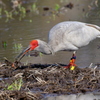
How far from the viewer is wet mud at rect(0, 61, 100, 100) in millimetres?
5554

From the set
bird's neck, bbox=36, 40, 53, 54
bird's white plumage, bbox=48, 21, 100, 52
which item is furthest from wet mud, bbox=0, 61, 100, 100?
bird's white plumage, bbox=48, 21, 100, 52

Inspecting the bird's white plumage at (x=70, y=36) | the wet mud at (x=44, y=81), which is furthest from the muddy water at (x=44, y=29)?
the wet mud at (x=44, y=81)

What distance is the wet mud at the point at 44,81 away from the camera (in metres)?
5.55

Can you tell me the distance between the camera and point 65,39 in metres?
7.07

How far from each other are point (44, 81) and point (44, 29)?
5.62m

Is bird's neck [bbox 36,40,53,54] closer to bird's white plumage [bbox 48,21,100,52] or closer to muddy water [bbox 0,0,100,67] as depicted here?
bird's white plumage [bbox 48,21,100,52]

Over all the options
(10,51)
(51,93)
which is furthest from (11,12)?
(51,93)

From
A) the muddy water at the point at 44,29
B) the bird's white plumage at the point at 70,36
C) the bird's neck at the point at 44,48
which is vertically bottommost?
the muddy water at the point at 44,29

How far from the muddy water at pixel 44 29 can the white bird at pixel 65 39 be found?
22.9 inches

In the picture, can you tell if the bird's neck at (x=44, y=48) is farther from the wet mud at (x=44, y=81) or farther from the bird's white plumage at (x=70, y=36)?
the wet mud at (x=44, y=81)

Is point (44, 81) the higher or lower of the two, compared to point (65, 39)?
lower

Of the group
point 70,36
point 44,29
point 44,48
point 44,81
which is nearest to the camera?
point 44,81

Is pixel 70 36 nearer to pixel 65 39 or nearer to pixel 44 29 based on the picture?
pixel 65 39

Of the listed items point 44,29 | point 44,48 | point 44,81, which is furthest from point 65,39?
point 44,29
